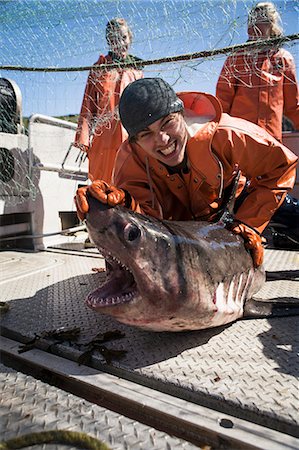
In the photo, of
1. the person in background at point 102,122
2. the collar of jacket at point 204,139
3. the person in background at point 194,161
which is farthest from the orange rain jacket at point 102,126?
the collar of jacket at point 204,139

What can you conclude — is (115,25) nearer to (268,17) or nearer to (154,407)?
(268,17)

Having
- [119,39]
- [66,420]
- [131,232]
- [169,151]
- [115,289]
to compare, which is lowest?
[66,420]

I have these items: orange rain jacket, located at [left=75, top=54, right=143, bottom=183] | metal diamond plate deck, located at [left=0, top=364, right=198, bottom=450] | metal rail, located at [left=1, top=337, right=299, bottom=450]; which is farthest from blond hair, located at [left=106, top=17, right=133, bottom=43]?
metal diamond plate deck, located at [left=0, top=364, right=198, bottom=450]

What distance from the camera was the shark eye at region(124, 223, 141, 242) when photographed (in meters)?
1.50

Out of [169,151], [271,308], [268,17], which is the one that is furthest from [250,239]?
[268,17]

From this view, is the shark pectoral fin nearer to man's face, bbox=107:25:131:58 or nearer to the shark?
the shark

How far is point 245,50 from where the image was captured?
8.18 feet

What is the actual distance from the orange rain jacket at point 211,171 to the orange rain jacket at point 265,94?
138 centimetres

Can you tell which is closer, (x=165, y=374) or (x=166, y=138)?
(x=165, y=374)

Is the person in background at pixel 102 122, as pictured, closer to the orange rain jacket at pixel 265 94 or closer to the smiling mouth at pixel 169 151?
the orange rain jacket at pixel 265 94

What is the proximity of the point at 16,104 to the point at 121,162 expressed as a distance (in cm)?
228

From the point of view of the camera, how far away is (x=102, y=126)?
4016 mm

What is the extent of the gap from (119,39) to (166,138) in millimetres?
1664

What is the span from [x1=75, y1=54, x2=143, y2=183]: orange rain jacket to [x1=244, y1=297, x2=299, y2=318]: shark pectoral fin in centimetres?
238
